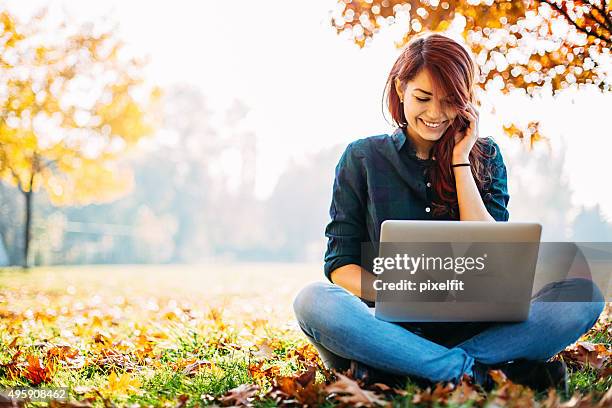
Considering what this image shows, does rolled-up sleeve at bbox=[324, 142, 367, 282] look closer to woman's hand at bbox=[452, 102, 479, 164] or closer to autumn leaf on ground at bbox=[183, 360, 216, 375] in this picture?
woman's hand at bbox=[452, 102, 479, 164]

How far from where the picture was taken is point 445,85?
238cm

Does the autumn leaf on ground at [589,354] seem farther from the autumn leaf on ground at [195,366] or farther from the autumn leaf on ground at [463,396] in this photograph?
the autumn leaf on ground at [195,366]

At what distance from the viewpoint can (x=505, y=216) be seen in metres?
2.55

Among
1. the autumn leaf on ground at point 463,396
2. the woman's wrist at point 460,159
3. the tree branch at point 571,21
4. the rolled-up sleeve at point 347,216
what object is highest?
the tree branch at point 571,21

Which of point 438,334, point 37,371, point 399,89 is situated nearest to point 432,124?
point 399,89

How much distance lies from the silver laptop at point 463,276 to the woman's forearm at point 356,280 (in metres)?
0.29

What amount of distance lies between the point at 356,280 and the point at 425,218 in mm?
350

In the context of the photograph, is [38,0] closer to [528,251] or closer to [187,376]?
[187,376]

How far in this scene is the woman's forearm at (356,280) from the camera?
7.68 ft

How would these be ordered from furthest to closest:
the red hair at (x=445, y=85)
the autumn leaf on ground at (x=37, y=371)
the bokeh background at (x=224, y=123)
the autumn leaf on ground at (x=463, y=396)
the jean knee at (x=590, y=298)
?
the bokeh background at (x=224, y=123)
the autumn leaf on ground at (x=37, y=371)
the red hair at (x=445, y=85)
the jean knee at (x=590, y=298)
the autumn leaf on ground at (x=463, y=396)

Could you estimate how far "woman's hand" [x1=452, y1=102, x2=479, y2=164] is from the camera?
2420mm

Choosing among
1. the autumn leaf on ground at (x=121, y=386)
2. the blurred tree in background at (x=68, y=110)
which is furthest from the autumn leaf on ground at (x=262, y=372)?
the blurred tree in background at (x=68, y=110)

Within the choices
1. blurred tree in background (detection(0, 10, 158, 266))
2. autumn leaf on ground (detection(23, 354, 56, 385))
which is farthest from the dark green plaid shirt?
blurred tree in background (detection(0, 10, 158, 266))

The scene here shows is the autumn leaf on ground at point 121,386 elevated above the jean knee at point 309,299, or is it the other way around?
the jean knee at point 309,299
